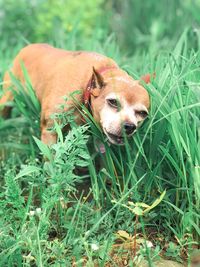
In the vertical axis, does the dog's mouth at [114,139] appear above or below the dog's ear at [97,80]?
below

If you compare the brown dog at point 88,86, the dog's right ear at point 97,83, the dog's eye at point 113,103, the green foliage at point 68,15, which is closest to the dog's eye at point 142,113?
the brown dog at point 88,86

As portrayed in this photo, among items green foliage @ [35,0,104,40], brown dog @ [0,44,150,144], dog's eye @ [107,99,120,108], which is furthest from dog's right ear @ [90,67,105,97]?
green foliage @ [35,0,104,40]

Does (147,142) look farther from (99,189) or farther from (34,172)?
(34,172)

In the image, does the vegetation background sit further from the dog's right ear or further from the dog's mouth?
the dog's right ear

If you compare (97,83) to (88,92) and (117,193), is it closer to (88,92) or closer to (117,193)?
(88,92)

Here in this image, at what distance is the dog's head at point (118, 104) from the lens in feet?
9.38

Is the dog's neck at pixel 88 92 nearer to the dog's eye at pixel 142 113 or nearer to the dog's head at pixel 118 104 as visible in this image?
the dog's head at pixel 118 104

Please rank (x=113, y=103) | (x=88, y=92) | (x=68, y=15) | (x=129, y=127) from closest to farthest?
1. (x=129, y=127)
2. (x=113, y=103)
3. (x=88, y=92)
4. (x=68, y=15)

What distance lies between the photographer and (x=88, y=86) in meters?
3.10

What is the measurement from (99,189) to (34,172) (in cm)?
42

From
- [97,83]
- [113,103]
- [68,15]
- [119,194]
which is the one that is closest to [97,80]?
[97,83]

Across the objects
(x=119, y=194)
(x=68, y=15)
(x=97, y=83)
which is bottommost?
(x=119, y=194)

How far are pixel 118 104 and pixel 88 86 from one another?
0.31 metres

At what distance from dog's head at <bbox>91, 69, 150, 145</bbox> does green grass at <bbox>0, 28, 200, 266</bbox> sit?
6 cm
